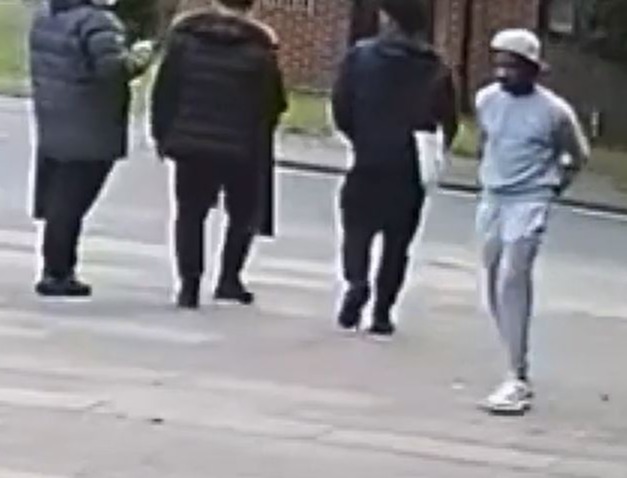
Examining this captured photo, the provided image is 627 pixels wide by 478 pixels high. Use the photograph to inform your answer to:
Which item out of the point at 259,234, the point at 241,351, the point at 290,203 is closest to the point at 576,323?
the point at 259,234

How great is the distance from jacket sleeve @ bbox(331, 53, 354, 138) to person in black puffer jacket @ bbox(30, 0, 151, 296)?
1.34m

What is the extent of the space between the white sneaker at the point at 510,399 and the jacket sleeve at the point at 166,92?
122 inches

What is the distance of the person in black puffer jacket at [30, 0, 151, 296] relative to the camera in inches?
492

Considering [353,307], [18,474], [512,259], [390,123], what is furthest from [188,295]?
[18,474]

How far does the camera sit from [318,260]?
1614cm

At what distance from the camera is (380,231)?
12047 millimetres

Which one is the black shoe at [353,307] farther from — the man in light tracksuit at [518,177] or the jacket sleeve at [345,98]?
the man in light tracksuit at [518,177]

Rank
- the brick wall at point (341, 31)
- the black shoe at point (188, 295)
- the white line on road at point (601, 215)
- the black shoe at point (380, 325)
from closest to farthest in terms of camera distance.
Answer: the black shoe at point (380, 325), the black shoe at point (188, 295), the white line on road at point (601, 215), the brick wall at point (341, 31)

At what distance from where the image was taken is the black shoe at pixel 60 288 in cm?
1279

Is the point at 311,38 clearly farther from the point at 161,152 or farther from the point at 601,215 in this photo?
the point at 161,152

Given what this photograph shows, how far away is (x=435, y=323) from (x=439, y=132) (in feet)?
5.27

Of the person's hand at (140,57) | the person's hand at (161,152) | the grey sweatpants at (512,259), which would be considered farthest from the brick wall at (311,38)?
the grey sweatpants at (512,259)

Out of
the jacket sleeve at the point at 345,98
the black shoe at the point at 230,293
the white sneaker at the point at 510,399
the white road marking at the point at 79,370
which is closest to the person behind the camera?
the white sneaker at the point at 510,399

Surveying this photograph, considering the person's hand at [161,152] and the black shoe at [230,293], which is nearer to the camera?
the person's hand at [161,152]
